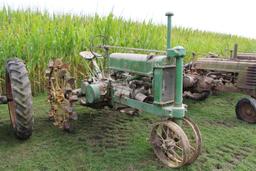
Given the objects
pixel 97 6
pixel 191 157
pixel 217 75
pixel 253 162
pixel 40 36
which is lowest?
pixel 253 162

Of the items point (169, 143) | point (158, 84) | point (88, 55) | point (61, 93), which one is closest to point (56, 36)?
point (88, 55)

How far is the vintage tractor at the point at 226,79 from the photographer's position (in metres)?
4.30

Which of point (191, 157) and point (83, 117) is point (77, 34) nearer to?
point (83, 117)

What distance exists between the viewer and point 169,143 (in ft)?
8.93

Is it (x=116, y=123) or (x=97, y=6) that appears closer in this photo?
(x=116, y=123)

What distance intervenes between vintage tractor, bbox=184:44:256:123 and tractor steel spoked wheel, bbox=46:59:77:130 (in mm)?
1941

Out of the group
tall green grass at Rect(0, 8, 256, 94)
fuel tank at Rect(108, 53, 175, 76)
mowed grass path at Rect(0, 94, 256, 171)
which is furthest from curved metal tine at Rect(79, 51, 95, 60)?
tall green grass at Rect(0, 8, 256, 94)

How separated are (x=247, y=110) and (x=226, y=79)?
0.71 m

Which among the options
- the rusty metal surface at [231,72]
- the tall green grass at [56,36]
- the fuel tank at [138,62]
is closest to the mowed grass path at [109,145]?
the rusty metal surface at [231,72]

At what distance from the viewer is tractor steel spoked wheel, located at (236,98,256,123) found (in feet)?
13.8

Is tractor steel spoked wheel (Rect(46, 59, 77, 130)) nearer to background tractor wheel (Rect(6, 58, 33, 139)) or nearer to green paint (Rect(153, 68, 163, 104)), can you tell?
background tractor wheel (Rect(6, 58, 33, 139))

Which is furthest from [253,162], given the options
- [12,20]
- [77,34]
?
[12,20]

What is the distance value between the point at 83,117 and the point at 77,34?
189 cm

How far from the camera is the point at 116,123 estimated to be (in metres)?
3.92
